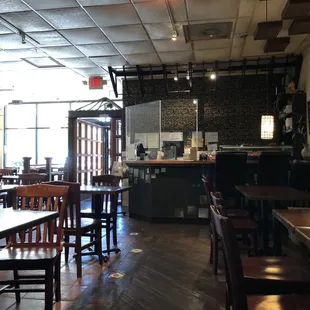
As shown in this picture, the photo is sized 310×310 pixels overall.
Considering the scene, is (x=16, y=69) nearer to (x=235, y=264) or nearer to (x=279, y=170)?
(x=279, y=170)

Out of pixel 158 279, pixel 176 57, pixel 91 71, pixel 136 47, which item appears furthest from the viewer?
pixel 91 71

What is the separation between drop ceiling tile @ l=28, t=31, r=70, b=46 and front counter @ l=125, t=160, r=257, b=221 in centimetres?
257

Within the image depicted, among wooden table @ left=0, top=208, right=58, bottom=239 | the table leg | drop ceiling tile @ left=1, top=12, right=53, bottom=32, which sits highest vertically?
drop ceiling tile @ left=1, top=12, right=53, bottom=32

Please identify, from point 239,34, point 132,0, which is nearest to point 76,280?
point 132,0

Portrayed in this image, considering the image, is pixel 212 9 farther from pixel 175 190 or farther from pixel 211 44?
pixel 175 190

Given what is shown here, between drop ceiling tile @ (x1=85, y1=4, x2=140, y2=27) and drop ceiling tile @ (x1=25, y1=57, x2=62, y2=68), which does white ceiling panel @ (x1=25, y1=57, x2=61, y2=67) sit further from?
drop ceiling tile @ (x1=85, y1=4, x2=140, y2=27)

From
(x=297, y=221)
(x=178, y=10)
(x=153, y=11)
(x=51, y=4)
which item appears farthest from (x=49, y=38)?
(x=297, y=221)

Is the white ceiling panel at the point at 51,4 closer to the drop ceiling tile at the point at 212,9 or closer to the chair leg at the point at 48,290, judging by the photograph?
the drop ceiling tile at the point at 212,9

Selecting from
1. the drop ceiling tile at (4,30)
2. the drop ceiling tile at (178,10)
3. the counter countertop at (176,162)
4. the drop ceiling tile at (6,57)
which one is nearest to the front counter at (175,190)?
the counter countertop at (176,162)

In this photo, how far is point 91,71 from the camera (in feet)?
25.2

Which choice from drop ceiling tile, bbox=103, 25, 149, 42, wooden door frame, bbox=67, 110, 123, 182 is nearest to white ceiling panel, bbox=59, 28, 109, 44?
drop ceiling tile, bbox=103, 25, 149, 42

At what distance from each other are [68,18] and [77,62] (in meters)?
2.25

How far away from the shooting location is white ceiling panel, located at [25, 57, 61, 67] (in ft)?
22.2

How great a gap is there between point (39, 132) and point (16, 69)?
510 cm
